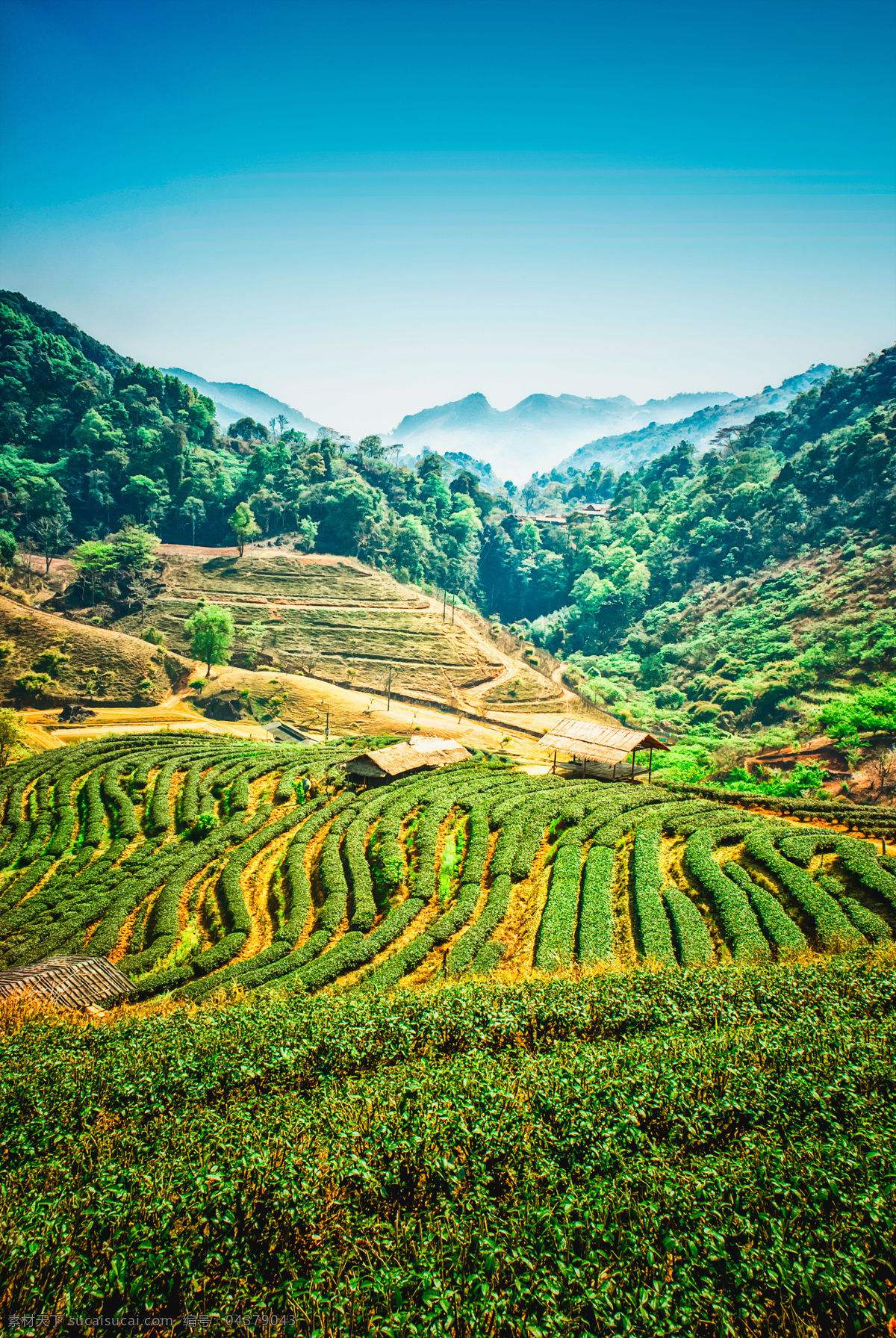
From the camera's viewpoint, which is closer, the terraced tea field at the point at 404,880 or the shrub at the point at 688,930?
the shrub at the point at 688,930

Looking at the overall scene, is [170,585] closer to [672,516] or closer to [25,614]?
[25,614]

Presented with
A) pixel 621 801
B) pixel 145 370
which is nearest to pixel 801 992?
pixel 621 801

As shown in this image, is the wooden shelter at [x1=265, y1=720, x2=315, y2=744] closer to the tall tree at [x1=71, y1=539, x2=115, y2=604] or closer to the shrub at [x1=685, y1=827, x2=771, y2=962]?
the tall tree at [x1=71, y1=539, x2=115, y2=604]

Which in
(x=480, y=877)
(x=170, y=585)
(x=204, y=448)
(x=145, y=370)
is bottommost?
(x=480, y=877)

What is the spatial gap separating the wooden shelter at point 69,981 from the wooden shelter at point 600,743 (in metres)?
24.0

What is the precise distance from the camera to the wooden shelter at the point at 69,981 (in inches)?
705

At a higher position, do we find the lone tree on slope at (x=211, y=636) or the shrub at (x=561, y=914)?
the lone tree on slope at (x=211, y=636)

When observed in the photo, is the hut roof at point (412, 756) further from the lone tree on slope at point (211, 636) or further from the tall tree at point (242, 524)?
the tall tree at point (242, 524)

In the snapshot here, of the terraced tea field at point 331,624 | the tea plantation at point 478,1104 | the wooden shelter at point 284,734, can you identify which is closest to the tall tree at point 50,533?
the terraced tea field at point 331,624

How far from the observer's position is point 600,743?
3681 cm

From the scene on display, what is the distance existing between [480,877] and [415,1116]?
16.0 metres

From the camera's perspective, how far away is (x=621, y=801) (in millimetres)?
30594

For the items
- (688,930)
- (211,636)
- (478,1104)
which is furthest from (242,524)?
(478,1104)

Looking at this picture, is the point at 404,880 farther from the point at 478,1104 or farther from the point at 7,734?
the point at 7,734
